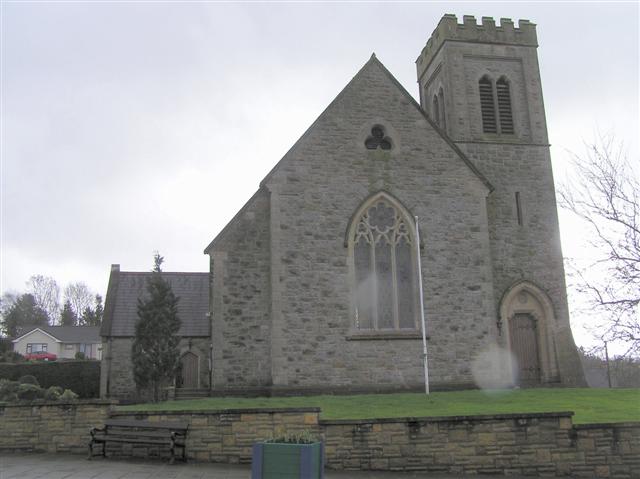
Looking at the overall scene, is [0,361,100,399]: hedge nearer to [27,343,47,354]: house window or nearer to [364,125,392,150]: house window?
[364,125,392,150]: house window

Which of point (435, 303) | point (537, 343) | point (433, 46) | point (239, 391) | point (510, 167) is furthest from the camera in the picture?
point (433, 46)

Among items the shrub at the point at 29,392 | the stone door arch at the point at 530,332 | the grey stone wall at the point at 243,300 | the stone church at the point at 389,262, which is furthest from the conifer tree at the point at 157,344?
the stone door arch at the point at 530,332

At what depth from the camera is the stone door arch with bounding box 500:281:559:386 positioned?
23.3m

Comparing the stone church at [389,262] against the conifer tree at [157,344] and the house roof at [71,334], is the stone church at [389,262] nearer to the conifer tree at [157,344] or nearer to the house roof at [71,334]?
the conifer tree at [157,344]

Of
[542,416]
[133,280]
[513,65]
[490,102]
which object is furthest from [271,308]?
[133,280]

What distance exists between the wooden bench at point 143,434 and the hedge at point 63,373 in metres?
31.4

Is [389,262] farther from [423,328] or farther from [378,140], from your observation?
[378,140]

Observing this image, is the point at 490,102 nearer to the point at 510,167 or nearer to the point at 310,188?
Answer: the point at 510,167

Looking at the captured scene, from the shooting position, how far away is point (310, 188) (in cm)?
2231

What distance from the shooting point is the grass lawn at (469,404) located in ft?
46.2

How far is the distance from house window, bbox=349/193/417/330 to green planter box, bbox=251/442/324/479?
12.4m

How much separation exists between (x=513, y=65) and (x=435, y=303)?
11.4 m

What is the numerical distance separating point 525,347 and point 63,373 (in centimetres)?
3288

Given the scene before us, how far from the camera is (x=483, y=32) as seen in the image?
87.9 feet
